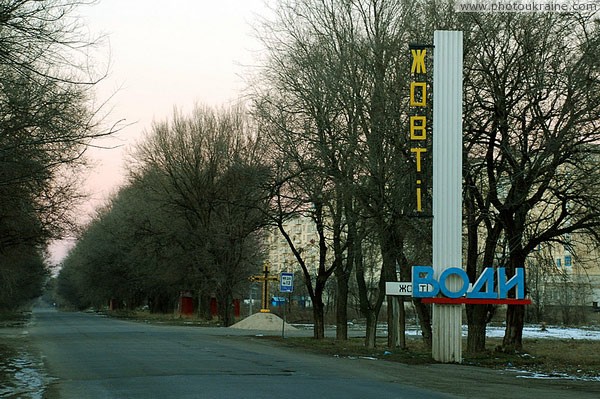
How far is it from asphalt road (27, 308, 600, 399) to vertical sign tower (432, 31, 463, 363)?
1234 millimetres

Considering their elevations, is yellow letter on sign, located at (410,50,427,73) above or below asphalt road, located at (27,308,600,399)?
above

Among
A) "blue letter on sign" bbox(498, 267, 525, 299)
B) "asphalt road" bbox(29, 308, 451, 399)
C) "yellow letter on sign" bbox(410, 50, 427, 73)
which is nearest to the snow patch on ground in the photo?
"asphalt road" bbox(29, 308, 451, 399)

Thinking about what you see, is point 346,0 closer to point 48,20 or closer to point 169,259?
point 48,20

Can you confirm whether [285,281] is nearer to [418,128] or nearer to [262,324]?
[418,128]

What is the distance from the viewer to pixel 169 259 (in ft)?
192

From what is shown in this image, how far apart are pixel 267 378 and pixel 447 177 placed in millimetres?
8251

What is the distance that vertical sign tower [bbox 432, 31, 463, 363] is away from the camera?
2189cm

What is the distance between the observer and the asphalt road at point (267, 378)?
13938 mm

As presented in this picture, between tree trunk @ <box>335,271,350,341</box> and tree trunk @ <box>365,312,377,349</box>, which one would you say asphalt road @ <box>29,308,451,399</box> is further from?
tree trunk @ <box>335,271,350,341</box>

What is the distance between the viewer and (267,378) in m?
16.5

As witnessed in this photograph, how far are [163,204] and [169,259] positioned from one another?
4539mm

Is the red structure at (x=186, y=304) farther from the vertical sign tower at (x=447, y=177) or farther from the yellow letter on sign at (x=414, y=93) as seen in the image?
the yellow letter on sign at (x=414, y=93)

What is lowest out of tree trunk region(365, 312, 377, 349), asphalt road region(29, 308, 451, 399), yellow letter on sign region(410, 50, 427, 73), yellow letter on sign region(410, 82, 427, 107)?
asphalt road region(29, 308, 451, 399)

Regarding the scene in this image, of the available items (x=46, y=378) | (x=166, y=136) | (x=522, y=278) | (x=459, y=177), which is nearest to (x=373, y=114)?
(x=459, y=177)
